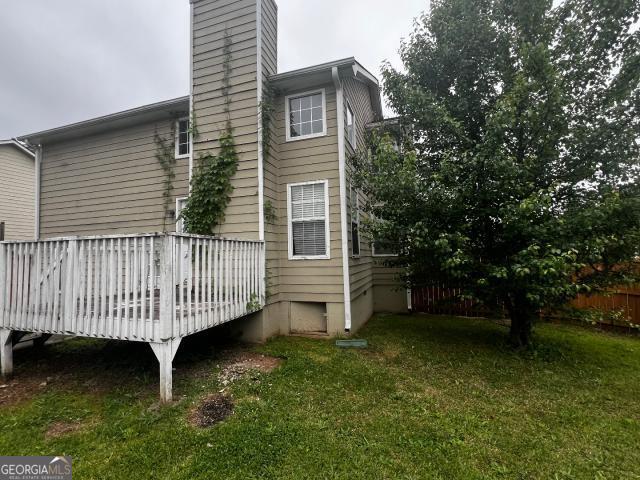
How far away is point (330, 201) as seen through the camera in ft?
19.7

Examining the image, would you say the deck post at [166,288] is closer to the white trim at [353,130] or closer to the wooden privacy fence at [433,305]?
the white trim at [353,130]

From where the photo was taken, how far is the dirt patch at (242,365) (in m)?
4.13

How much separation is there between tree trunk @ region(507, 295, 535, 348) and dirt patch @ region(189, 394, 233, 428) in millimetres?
4794

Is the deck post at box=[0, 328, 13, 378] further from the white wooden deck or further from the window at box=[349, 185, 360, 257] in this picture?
the window at box=[349, 185, 360, 257]

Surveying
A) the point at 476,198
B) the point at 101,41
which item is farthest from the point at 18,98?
the point at 476,198

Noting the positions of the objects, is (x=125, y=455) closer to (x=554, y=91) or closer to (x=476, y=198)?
(x=476, y=198)

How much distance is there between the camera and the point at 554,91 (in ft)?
14.2

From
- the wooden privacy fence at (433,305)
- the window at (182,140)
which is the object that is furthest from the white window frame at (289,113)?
the wooden privacy fence at (433,305)

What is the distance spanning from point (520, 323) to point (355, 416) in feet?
12.9

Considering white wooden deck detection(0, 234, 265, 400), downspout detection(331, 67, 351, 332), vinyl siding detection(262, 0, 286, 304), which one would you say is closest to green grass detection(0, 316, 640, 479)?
white wooden deck detection(0, 234, 265, 400)

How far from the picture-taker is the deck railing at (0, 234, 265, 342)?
11.3 ft

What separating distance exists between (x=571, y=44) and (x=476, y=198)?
9.61ft

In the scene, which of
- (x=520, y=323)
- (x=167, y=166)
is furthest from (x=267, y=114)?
(x=520, y=323)

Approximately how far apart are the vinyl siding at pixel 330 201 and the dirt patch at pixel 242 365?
5.01 feet
